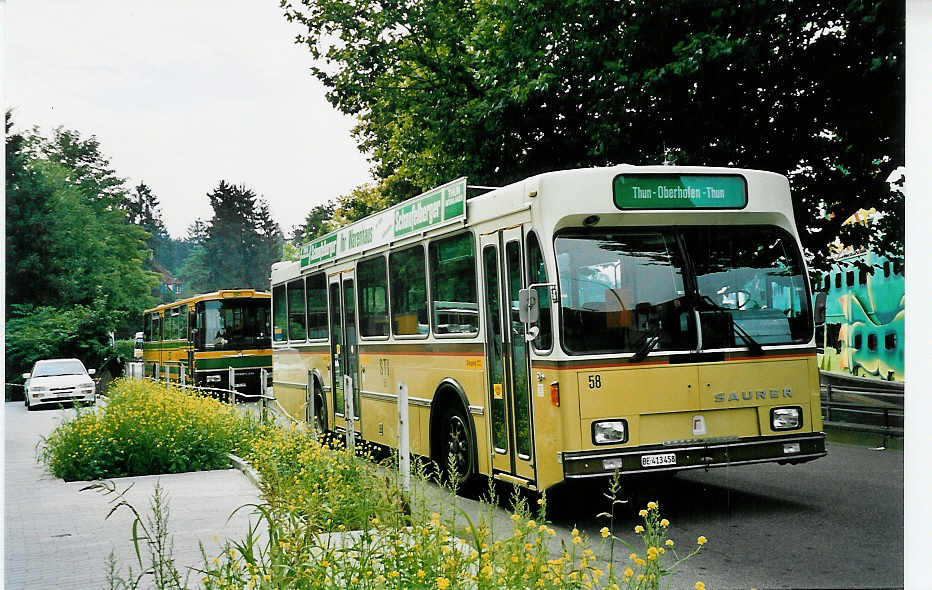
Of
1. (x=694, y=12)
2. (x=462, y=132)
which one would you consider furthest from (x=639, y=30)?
(x=462, y=132)

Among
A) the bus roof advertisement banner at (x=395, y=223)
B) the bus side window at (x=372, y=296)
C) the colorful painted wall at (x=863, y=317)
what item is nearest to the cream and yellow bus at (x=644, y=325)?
the colorful painted wall at (x=863, y=317)

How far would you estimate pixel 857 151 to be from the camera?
853 cm

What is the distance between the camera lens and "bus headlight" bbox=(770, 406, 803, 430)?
7.42 metres

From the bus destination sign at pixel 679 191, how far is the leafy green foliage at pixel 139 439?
5230 millimetres

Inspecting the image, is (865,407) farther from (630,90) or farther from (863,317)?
(630,90)

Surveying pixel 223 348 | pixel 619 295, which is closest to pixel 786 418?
pixel 619 295

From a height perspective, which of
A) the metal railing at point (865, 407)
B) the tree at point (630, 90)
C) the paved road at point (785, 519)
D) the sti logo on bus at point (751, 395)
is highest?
the tree at point (630, 90)

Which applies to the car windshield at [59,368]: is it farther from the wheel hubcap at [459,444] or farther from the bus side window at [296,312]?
the bus side window at [296,312]

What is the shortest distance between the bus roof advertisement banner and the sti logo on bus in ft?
9.51

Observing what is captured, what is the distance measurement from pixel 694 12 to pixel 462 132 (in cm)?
284

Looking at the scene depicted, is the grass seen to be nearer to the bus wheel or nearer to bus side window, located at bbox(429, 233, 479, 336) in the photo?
the bus wheel

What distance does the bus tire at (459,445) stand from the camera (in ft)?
29.1

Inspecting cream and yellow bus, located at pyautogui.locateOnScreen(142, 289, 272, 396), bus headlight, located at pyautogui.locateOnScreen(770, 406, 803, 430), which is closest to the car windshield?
cream and yellow bus, located at pyautogui.locateOnScreen(142, 289, 272, 396)

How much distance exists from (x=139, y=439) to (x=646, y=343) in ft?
18.6
